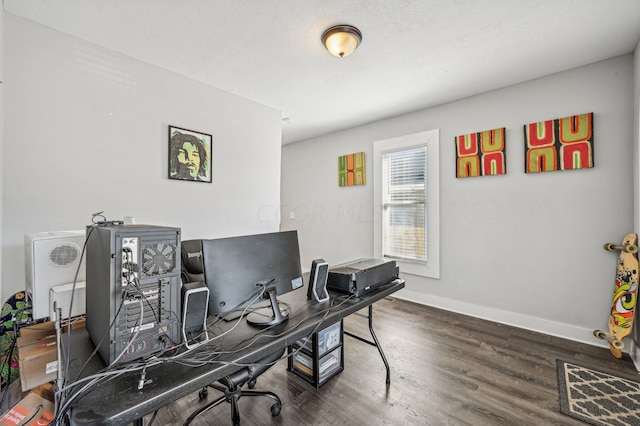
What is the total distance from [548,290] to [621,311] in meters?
0.52

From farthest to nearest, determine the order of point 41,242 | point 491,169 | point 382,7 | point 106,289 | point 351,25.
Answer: point 491,169 → point 351,25 → point 382,7 → point 41,242 → point 106,289

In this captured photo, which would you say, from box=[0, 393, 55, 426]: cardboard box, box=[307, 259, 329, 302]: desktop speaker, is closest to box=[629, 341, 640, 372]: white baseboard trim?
box=[307, 259, 329, 302]: desktop speaker

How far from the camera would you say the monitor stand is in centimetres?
128

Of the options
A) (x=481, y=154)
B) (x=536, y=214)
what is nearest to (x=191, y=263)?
(x=481, y=154)

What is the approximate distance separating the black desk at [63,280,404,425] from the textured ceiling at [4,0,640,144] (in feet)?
6.35

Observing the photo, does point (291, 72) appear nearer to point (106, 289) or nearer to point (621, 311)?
point (106, 289)

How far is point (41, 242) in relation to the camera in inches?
45.1

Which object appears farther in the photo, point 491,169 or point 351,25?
point 491,169

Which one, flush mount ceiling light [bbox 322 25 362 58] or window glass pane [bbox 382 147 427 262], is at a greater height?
flush mount ceiling light [bbox 322 25 362 58]

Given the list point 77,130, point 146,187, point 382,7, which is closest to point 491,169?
point 382,7

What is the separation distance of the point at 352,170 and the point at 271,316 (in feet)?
10.7

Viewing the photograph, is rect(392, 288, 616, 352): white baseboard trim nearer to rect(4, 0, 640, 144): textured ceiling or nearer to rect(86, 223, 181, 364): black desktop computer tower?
rect(4, 0, 640, 144): textured ceiling

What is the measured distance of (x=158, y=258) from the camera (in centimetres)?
100

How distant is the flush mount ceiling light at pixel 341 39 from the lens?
1976 mm
